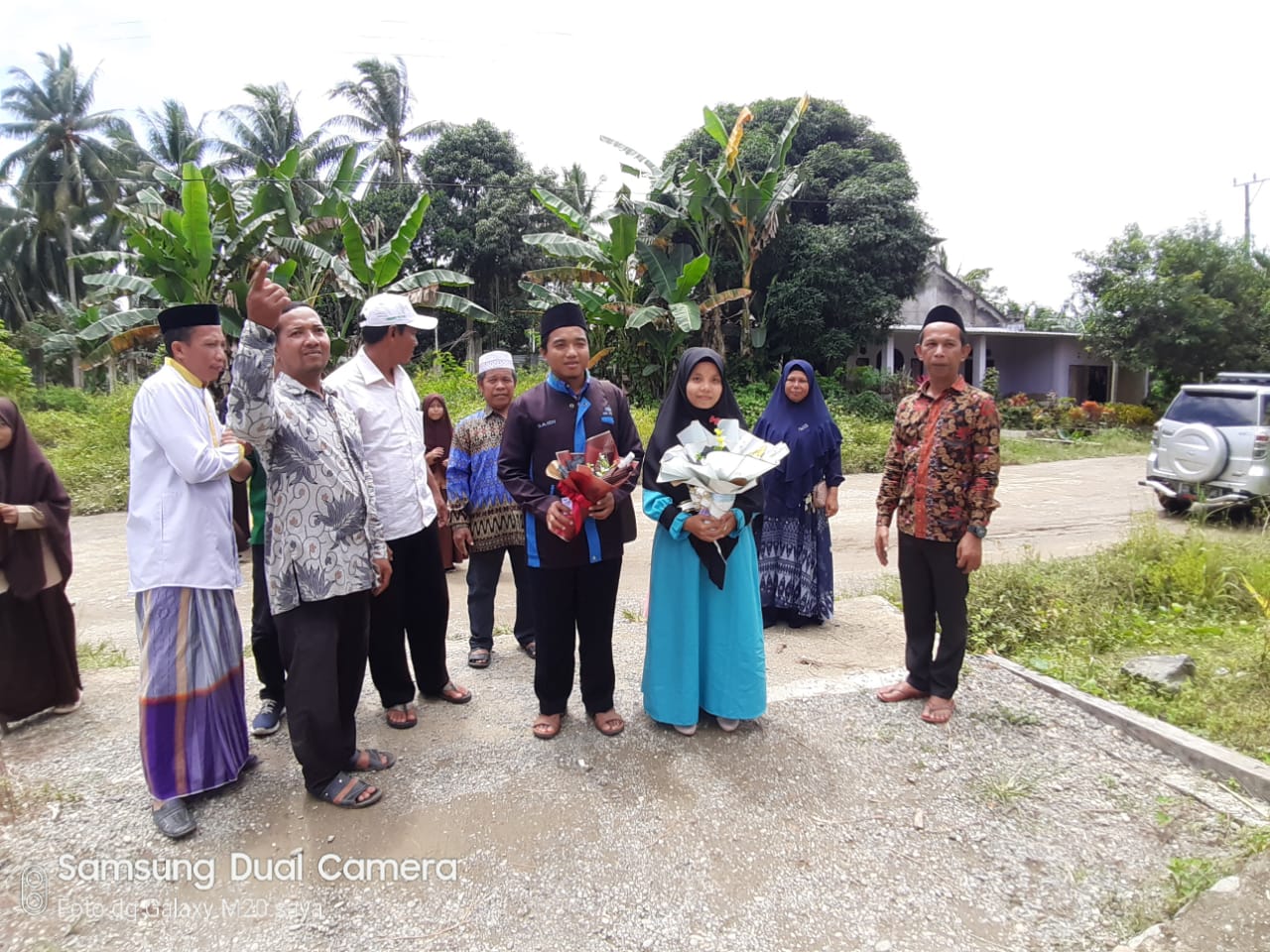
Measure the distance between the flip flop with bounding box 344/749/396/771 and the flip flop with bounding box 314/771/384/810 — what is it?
→ 192mm

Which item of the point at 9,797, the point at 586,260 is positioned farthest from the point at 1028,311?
the point at 9,797

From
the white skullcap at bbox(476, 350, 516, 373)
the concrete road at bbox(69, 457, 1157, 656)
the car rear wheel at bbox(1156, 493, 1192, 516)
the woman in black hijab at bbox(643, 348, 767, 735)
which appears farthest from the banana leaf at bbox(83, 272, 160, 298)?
the car rear wheel at bbox(1156, 493, 1192, 516)

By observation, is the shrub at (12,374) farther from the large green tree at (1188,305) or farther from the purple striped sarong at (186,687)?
the large green tree at (1188,305)

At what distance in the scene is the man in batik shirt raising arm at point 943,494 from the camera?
3324 millimetres

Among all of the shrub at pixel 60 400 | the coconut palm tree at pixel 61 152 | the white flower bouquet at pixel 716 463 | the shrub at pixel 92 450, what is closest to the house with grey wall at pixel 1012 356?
the shrub at pixel 92 450

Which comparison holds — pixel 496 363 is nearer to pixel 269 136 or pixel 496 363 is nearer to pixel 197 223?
pixel 197 223

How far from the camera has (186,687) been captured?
8.78 feet

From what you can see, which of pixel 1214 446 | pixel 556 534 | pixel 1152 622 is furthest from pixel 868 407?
pixel 556 534

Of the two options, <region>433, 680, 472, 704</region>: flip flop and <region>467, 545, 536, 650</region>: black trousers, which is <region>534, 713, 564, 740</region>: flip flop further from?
<region>467, 545, 536, 650</region>: black trousers

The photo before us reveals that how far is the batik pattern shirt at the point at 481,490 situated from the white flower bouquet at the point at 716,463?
A: 1524 mm

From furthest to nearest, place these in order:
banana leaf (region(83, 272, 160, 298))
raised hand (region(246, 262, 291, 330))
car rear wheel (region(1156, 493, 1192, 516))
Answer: banana leaf (region(83, 272, 160, 298)) → car rear wheel (region(1156, 493, 1192, 516)) → raised hand (region(246, 262, 291, 330))

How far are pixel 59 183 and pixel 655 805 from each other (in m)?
35.2

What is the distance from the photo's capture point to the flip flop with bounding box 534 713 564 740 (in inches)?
131

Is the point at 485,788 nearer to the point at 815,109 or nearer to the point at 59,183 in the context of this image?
the point at 815,109
